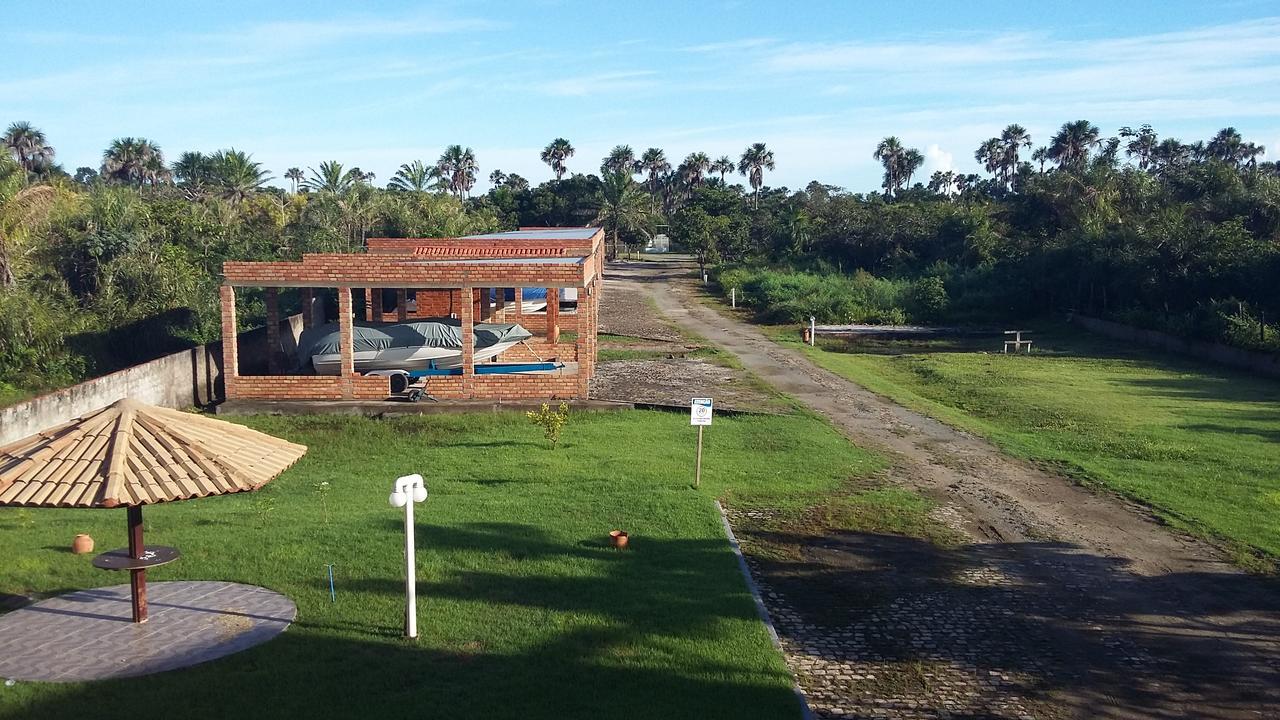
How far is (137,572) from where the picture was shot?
339 inches

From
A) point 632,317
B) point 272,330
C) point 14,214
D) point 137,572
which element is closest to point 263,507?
point 137,572

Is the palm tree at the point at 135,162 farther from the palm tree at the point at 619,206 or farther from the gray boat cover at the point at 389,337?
the gray boat cover at the point at 389,337

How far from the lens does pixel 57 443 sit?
7871 millimetres

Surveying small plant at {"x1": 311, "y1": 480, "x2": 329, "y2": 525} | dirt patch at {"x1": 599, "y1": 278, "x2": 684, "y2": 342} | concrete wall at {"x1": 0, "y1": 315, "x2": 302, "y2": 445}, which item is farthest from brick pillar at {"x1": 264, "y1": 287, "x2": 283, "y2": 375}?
dirt patch at {"x1": 599, "y1": 278, "x2": 684, "y2": 342}

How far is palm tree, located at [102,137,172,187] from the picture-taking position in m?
77.0

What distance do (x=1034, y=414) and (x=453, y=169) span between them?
8436 centimetres

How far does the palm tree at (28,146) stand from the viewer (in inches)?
2835

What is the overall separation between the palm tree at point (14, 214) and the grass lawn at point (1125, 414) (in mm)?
22117

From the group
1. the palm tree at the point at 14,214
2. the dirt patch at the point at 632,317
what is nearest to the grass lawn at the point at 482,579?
the palm tree at the point at 14,214

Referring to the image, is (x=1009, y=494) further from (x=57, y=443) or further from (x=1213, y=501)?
(x=57, y=443)

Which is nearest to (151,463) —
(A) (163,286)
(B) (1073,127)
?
(A) (163,286)

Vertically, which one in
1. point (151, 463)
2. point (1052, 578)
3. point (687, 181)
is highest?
point (687, 181)

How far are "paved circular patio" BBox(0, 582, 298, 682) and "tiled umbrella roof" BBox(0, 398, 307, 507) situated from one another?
4.55 ft

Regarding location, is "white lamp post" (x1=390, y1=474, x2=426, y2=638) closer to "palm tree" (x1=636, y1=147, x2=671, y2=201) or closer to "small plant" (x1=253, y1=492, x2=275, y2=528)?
"small plant" (x1=253, y1=492, x2=275, y2=528)
